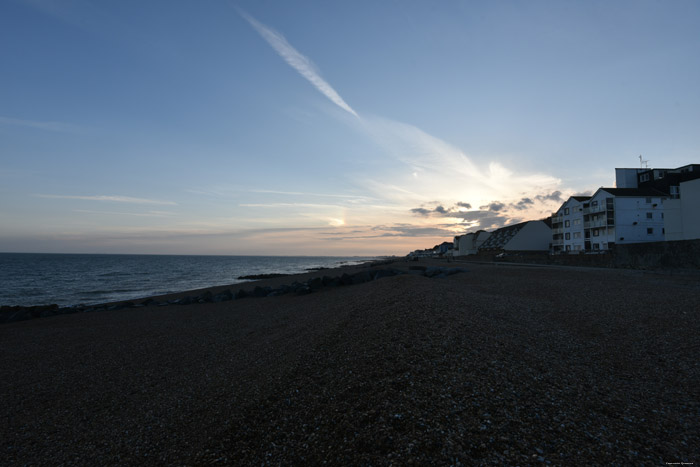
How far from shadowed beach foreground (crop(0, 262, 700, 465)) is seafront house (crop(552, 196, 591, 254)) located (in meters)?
54.2

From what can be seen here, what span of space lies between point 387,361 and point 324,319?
6850 mm

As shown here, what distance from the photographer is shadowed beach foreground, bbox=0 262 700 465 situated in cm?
456

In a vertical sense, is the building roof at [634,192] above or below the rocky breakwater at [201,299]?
above

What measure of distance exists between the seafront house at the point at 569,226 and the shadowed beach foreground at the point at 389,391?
54.2 meters

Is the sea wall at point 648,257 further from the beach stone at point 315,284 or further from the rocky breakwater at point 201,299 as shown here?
the beach stone at point 315,284

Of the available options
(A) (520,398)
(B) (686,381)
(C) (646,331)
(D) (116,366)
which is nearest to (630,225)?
(C) (646,331)

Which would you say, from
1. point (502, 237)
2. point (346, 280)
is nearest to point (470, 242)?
point (502, 237)

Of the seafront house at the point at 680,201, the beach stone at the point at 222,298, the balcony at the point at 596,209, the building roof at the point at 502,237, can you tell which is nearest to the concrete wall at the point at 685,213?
the seafront house at the point at 680,201

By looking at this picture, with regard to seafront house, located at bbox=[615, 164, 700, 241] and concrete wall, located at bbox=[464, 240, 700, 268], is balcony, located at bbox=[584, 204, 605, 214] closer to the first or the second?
seafront house, located at bbox=[615, 164, 700, 241]

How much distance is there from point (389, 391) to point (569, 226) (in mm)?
70651

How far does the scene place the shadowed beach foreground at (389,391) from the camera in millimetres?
4559

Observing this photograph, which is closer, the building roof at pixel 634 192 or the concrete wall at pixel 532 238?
the building roof at pixel 634 192

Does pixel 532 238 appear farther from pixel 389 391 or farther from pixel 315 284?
pixel 389 391

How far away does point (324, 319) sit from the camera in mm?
13516
